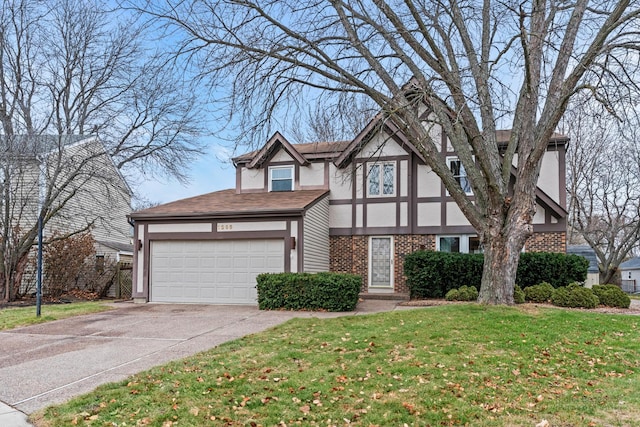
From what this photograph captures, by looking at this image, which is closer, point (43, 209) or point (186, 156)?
point (43, 209)

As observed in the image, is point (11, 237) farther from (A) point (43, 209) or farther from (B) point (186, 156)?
(B) point (186, 156)

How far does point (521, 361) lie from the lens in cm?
611

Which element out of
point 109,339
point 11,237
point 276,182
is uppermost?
point 276,182

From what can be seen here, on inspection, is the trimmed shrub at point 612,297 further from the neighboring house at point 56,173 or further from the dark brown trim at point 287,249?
the neighboring house at point 56,173

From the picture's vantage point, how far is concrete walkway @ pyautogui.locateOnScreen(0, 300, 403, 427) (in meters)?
5.45

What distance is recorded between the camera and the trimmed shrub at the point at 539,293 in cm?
1231

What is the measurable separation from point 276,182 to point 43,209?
8.48 metres

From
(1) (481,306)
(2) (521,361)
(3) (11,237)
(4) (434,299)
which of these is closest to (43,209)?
(3) (11,237)

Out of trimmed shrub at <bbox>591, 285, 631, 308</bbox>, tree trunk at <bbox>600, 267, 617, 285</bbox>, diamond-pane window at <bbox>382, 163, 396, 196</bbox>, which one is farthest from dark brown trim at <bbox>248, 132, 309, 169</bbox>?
tree trunk at <bbox>600, 267, 617, 285</bbox>

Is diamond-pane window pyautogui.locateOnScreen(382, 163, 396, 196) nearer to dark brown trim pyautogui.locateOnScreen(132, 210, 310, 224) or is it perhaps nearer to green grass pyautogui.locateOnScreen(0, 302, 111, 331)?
dark brown trim pyautogui.locateOnScreen(132, 210, 310, 224)

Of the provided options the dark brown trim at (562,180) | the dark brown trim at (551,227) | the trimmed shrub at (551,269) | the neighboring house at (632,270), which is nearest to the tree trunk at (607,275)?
the dark brown trim at (562,180)

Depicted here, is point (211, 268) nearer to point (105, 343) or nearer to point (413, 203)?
point (105, 343)

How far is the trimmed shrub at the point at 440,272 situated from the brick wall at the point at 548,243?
2.35 metres

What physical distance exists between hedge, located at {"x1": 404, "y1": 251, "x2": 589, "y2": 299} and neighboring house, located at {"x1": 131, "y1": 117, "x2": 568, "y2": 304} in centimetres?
163
